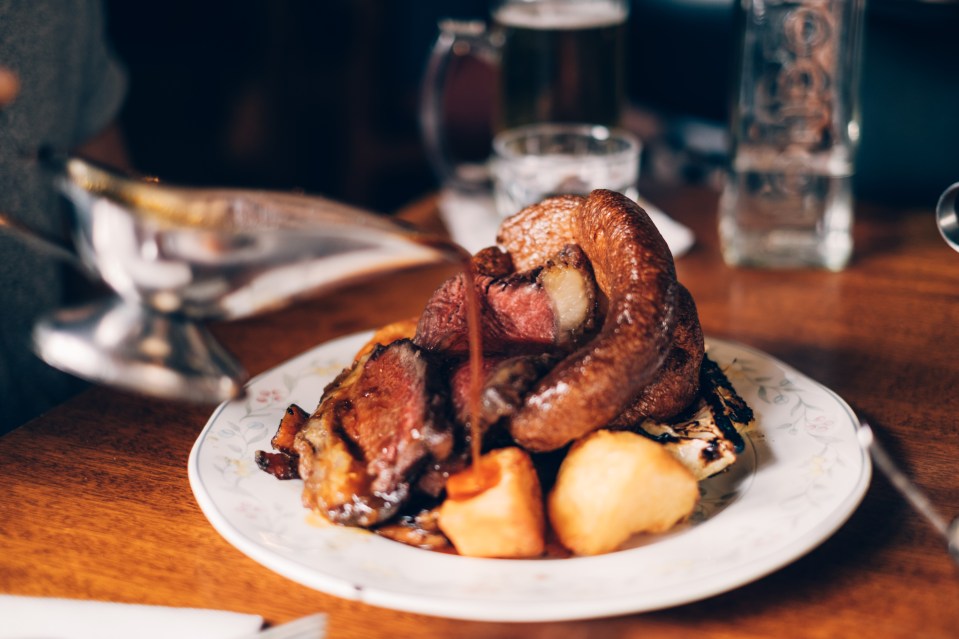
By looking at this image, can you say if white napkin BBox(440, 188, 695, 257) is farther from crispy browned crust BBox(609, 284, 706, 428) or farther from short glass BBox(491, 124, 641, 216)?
crispy browned crust BBox(609, 284, 706, 428)

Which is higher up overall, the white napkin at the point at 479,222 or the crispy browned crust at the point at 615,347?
the crispy browned crust at the point at 615,347

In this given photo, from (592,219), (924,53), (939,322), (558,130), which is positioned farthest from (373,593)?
(924,53)

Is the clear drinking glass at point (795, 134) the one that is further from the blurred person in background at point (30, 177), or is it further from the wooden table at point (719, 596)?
the blurred person in background at point (30, 177)

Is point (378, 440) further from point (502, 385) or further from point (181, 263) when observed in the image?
point (181, 263)

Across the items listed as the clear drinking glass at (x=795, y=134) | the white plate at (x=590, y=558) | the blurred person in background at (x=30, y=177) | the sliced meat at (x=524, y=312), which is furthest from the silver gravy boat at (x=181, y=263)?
the clear drinking glass at (x=795, y=134)

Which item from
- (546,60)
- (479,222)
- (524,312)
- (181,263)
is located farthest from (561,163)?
(181,263)

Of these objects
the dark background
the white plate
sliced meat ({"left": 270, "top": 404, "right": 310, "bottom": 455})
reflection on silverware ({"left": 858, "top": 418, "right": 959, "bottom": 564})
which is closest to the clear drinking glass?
the white plate
